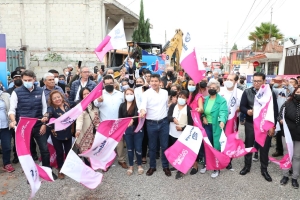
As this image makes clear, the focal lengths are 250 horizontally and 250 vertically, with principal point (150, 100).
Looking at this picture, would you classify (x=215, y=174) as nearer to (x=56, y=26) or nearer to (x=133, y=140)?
(x=133, y=140)

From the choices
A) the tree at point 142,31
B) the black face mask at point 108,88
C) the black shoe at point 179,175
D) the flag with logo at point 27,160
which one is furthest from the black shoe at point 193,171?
the tree at point 142,31

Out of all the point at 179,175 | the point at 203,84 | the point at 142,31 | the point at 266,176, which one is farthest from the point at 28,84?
the point at 142,31

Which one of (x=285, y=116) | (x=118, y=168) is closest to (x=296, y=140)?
(x=285, y=116)

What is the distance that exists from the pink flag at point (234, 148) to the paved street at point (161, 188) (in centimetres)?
43

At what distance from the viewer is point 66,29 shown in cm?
1628

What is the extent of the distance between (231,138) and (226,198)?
3.73 ft

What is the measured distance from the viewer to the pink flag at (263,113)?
4.28m

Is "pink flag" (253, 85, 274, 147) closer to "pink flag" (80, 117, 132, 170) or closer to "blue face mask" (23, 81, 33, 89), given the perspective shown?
"pink flag" (80, 117, 132, 170)

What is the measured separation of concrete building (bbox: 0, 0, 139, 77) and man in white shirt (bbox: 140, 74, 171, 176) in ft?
39.9

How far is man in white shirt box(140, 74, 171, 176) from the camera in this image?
4477 millimetres

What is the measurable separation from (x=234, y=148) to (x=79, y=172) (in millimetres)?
2711

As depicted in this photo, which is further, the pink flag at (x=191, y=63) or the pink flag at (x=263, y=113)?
the pink flag at (x=191, y=63)

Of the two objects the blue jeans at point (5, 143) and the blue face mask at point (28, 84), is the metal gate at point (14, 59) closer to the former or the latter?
the blue jeans at point (5, 143)

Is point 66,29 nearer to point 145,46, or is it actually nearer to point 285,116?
point 145,46
